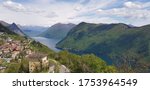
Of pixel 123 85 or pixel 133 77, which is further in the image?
pixel 133 77

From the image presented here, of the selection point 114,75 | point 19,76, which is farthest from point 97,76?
point 19,76

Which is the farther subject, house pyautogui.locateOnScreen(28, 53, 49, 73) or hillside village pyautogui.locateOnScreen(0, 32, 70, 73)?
house pyautogui.locateOnScreen(28, 53, 49, 73)

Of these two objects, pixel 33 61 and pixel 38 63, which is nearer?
pixel 38 63

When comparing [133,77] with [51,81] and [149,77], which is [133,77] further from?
[51,81]

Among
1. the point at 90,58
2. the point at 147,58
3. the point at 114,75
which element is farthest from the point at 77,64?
the point at 147,58

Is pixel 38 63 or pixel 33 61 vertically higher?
pixel 38 63

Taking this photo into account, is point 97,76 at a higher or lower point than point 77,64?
higher

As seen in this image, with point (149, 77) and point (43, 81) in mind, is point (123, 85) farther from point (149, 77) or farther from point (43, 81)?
point (43, 81)

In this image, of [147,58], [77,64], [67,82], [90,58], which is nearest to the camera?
[67,82]

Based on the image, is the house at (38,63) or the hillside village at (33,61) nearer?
the hillside village at (33,61)

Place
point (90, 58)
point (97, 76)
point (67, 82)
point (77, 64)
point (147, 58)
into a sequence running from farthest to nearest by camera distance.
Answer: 1. point (147, 58)
2. point (90, 58)
3. point (77, 64)
4. point (97, 76)
5. point (67, 82)
